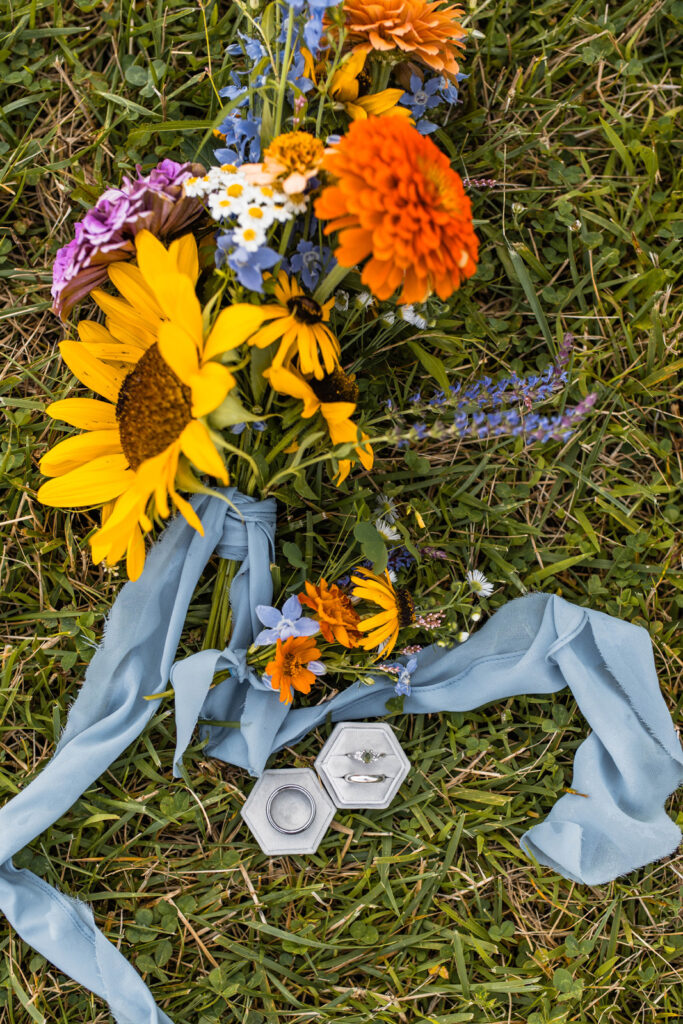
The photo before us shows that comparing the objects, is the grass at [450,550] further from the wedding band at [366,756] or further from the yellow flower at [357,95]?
the yellow flower at [357,95]

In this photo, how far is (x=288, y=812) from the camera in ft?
3.91

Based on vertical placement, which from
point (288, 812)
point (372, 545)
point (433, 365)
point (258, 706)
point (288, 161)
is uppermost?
point (288, 161)

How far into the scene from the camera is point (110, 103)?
122 centimetres

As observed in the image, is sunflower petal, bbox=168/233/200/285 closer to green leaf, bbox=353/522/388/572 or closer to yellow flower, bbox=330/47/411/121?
yellow flower, bbox=330/47/411/121

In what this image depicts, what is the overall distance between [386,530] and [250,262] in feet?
1.51

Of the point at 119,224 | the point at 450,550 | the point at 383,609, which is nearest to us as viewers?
the point at 119,224

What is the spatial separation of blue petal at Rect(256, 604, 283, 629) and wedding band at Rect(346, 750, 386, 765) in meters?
0.28

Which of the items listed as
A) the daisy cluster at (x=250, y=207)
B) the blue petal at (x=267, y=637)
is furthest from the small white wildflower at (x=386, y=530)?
the daisy cluster at (x=250, y=207)

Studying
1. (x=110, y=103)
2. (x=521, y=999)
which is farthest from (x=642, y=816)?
(x=110, y=103)

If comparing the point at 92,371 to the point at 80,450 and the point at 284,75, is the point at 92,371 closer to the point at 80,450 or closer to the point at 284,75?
the point at 80,450

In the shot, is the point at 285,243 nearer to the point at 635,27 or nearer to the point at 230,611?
the point at 230,611

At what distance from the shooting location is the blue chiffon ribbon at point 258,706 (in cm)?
110

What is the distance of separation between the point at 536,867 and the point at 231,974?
1.65 ft

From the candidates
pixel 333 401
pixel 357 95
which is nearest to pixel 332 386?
pixel 333 401
